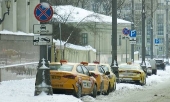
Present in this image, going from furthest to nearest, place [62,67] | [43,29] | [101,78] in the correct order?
1. [101,78]
2. [62,67]
3. [43,29]

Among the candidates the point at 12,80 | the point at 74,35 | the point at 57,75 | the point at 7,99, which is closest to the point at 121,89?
the point at 12,80

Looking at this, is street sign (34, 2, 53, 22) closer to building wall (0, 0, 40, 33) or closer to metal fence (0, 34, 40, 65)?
metal fence (0, 34, 40, 65)

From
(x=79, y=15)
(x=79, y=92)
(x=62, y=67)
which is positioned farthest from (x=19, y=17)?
(x=79, y=15)

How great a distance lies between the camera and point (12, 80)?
26.6 meters

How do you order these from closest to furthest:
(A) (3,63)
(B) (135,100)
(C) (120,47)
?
(B) (135,100), (A) (3,63), (C) (120,47)

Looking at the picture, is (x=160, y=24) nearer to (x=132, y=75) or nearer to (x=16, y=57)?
(x=132, y=75)

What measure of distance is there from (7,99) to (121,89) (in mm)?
10364

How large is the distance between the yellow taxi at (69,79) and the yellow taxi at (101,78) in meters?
2.00

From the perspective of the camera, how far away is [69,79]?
1909 cm

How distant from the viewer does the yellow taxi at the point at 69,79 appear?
62.7 ft

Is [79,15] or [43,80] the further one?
[79,15]

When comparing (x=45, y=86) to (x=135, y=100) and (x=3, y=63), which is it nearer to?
(x=135, y=100)

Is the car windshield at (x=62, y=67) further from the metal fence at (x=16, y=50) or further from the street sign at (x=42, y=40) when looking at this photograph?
the metal fence at (x=16, y=50)

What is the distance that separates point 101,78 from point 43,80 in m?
4.59
